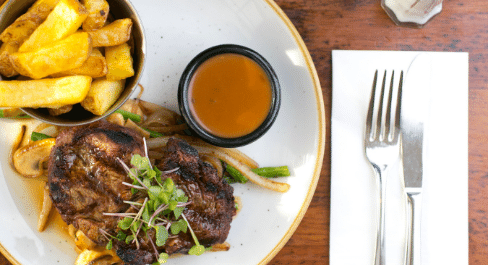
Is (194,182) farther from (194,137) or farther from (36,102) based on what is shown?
(36,102)

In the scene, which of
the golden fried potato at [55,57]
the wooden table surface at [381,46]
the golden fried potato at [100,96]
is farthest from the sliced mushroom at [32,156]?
the wooden table surface at [381,46]

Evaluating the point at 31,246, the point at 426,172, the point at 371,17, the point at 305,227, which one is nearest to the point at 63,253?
the point at 31,246

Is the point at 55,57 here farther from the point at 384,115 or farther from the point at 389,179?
the point at 389,179

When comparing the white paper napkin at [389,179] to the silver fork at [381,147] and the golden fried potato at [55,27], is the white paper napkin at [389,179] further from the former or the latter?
the golden fried potato at [55,27]

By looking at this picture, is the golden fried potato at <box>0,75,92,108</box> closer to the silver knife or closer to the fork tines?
the fork tines

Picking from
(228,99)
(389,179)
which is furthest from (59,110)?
(389,179)

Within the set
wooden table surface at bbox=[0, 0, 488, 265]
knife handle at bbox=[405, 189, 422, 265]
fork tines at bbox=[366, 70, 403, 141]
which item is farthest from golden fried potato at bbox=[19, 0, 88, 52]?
knife handle at bbox=[405, 189, 422, 265]
